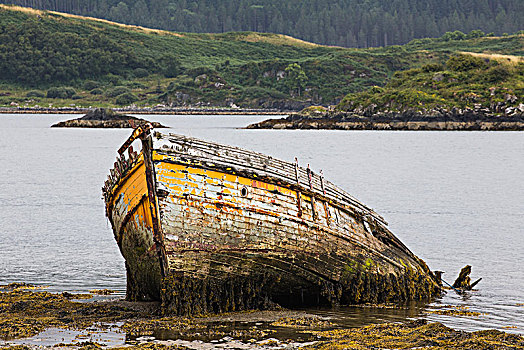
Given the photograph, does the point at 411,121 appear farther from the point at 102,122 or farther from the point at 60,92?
the point at 60,92

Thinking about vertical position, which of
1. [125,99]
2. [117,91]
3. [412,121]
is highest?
[117,91]

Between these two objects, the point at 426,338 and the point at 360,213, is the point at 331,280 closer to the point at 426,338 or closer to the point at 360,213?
the point at 360,213

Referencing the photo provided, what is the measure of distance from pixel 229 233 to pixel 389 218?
14.6 metres

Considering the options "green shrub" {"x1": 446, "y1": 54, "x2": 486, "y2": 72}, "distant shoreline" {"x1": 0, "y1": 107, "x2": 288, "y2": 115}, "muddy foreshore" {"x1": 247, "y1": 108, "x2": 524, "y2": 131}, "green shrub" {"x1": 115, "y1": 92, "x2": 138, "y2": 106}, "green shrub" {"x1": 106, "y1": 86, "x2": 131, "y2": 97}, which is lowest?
"muddy foreshore" {"x1": 247, "y1": 108, "x2": 524, "y2": 131}

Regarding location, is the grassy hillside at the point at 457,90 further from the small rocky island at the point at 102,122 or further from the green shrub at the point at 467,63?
the small rocky island at the point at 102,122

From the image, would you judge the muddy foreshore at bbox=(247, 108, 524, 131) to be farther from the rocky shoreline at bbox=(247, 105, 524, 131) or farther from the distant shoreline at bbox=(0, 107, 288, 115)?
the distant shoreline at bbox=(0, 107, 288, 115)

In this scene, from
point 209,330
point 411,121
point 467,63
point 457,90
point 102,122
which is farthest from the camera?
point 102,122

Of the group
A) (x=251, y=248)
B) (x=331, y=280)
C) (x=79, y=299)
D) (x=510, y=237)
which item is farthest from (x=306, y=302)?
(x=510, y=237)

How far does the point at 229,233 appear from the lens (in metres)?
11.6

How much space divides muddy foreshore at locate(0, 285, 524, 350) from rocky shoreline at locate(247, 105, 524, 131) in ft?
306

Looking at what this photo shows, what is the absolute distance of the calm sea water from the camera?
48.2 feet

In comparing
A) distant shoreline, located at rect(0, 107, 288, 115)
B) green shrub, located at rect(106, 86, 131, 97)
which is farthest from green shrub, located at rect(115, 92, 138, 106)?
distant shoreline, located at rect(0, 107, 288, 115)

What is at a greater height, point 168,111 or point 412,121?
point 168,111

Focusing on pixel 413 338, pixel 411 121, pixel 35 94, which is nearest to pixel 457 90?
pixel 411 121
